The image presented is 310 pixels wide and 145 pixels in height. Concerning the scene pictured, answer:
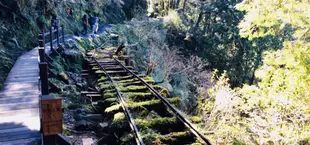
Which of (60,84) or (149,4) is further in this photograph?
(149,4)

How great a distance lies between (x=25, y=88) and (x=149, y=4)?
30.0 meters

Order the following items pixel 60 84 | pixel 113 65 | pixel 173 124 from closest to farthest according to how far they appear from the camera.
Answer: pixel 173 124
pixel 60 84
pixel 113 65

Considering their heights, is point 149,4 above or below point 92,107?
above

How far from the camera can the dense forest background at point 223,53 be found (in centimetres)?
618

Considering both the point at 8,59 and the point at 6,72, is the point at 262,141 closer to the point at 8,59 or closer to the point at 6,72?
the point at 6,72

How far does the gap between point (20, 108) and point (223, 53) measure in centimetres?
1956

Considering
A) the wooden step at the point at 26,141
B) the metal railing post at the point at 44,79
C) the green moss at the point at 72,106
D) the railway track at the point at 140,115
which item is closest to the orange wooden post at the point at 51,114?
the metal railing post at the point at 44,79

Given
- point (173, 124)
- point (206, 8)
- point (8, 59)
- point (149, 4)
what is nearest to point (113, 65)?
point (8, 59)

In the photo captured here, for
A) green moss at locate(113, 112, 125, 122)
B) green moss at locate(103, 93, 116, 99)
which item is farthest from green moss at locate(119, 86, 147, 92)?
green moss at locate(113, 112, 125, 122)

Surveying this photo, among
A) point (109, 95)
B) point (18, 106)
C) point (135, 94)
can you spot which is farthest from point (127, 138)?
point (18, 106)

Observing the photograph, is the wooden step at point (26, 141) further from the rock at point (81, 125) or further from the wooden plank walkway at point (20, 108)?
the rock at point (81, 125)

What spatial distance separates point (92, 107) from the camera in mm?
7266

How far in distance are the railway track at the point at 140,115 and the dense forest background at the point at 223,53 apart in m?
0.67

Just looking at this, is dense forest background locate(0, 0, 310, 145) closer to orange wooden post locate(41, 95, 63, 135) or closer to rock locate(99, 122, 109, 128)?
rock locate(99, 122, 109, 128)
